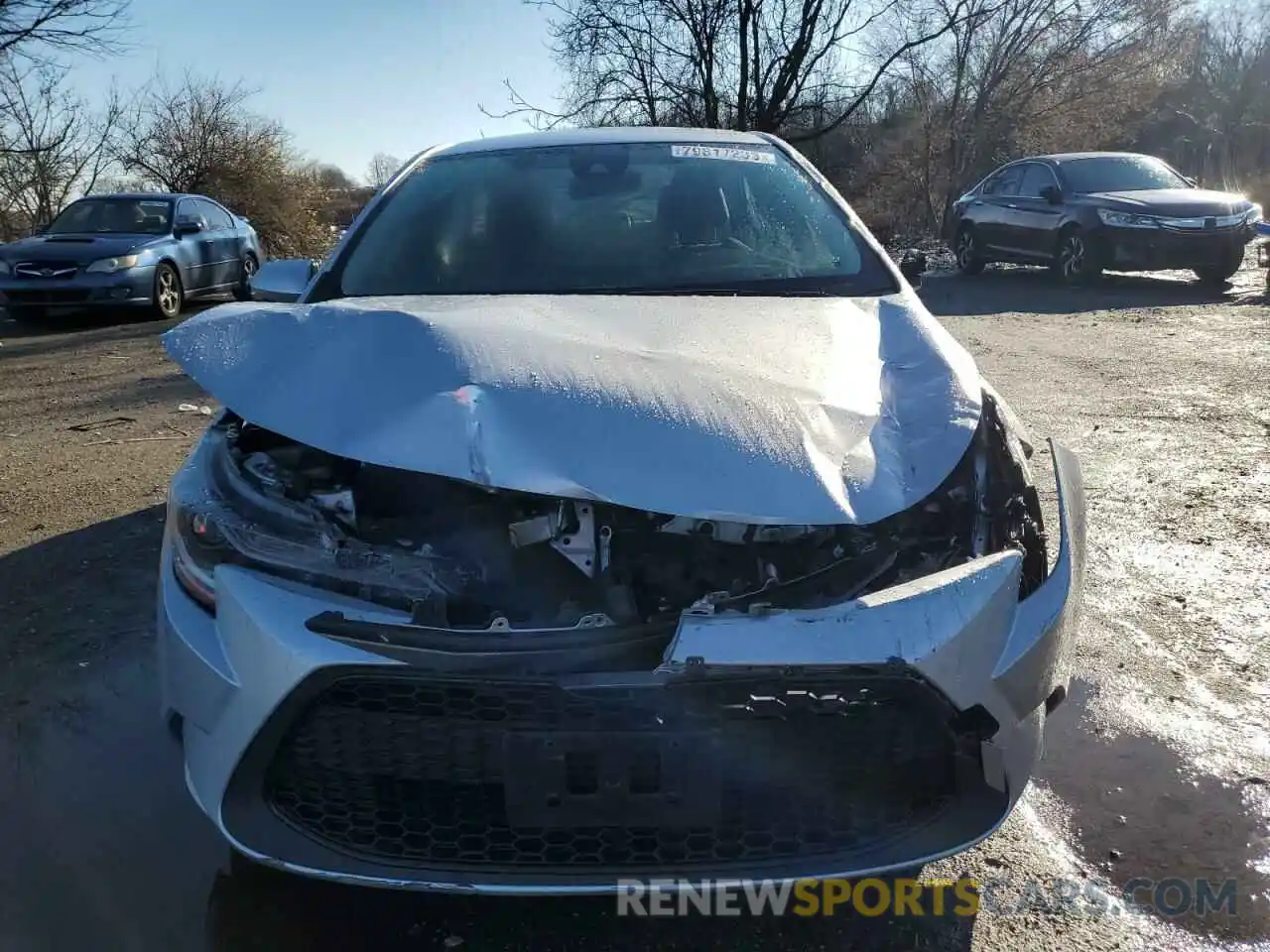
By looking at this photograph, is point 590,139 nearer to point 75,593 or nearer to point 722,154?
point 722,154

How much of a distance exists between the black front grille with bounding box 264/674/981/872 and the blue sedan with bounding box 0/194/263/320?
32.5 feet

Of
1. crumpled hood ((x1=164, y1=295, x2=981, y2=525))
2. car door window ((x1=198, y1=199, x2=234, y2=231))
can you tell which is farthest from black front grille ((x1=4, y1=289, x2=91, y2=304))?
crumpled hood ((x1=164, y1=295, x2=981, y2=525))

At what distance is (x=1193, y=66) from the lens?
1494 inches

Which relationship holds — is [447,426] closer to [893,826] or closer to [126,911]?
[893,826]

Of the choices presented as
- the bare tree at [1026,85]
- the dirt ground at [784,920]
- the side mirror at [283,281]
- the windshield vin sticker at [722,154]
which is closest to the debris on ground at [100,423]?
the dirt ground at [784,920]

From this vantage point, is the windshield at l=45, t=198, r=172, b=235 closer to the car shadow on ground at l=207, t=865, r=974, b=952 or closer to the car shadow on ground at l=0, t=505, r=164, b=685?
the car shadow on ground at l=0, t=505, r=164, b=685

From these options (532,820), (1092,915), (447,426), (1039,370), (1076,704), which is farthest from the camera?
(1039,370)

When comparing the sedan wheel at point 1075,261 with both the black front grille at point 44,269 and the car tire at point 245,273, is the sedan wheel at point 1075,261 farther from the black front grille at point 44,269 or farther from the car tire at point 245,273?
the black front grille at point 44,269

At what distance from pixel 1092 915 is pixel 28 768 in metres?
2.55

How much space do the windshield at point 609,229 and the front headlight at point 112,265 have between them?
8.01 meters

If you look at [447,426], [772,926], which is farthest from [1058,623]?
[447,426]

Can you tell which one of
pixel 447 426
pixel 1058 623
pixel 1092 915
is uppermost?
pixel 447 426

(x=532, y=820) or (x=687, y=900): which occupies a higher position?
(x=532, y=820)

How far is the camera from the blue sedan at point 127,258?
10133mm
